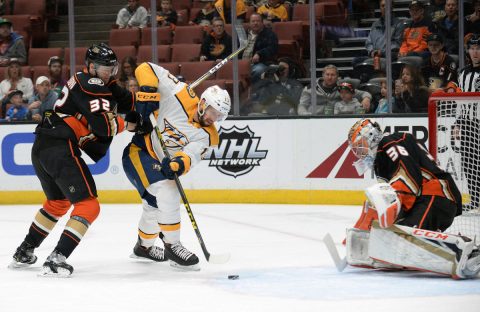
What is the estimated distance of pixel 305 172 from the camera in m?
8.29

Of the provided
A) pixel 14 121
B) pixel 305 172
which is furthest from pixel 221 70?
pixel 14 121

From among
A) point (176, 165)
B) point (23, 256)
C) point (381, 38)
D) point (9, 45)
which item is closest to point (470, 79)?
point (381, 38)

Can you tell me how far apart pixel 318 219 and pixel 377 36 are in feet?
5.96

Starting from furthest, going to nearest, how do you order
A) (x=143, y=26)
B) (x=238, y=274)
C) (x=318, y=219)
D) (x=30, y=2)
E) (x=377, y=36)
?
(x=30, y=2) < (x=143, y=26) < (x=377, y=36) < (x=318, y=219) < (x=238, y=274)

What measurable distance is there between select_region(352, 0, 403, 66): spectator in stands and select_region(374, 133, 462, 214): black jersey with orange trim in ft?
11.2

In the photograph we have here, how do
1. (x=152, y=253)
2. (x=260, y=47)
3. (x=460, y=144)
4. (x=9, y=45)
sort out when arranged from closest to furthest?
1. (x=152, y=253)
2. (x=460, y=144)
3. (x=260, y=47)
4. (x=9, y=45)

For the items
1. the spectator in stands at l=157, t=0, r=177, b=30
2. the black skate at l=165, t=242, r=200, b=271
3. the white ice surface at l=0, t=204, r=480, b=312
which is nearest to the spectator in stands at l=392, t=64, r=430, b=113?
the white ice surface at l=0, t=204, r=480, b=312

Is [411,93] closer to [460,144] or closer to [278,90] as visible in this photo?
[278,90]

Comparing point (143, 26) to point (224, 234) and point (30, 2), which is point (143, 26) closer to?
point (30, 2)

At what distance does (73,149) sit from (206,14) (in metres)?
4.06

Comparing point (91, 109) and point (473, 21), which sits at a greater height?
point (473, 21)

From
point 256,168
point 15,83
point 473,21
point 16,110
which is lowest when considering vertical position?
point 256,168

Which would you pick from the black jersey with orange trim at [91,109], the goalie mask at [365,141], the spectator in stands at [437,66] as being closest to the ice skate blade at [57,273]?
the black jersey with orange trim at [91,109]

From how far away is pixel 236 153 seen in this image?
8.41m
